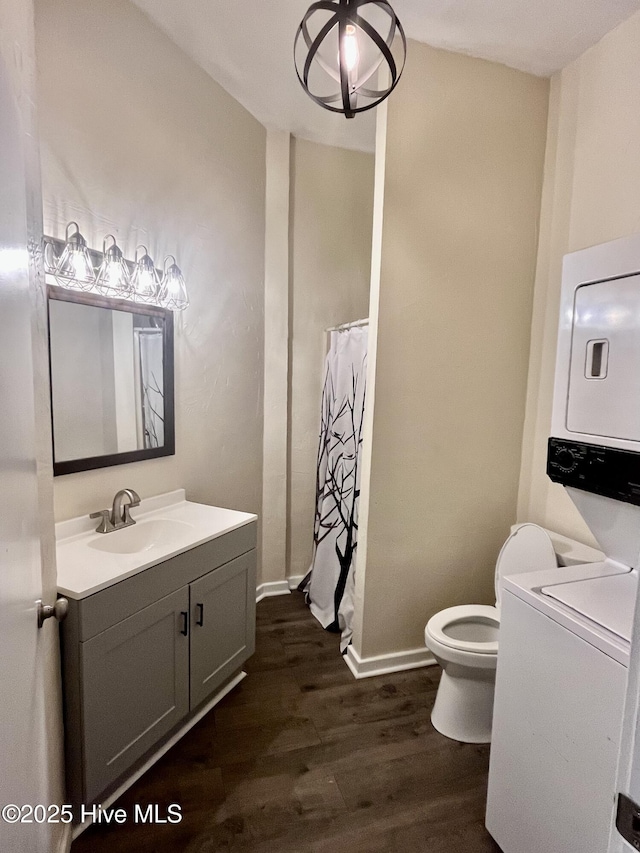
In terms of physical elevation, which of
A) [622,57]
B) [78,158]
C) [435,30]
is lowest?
[78,158]

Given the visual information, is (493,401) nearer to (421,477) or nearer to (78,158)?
(421,477)

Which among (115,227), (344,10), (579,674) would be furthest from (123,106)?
(579,674)

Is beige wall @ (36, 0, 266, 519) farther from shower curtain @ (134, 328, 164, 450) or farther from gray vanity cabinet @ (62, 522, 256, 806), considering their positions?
gray vanity cabinet @ (62, 522, 256, 806)

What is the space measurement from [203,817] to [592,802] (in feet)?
3.80

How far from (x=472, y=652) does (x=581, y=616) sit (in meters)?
0.69

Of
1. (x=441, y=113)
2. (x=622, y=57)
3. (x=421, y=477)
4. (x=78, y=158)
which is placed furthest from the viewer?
(x=421, y=477)

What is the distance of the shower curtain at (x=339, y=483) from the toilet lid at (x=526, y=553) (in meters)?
0.76

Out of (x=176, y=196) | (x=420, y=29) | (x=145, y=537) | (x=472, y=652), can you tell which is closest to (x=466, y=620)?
(x=472, y=652)

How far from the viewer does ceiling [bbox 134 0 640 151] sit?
1.74 m

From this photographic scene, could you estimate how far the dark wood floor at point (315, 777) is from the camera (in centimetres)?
142

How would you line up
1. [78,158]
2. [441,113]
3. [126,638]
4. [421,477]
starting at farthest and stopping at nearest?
[421,477] < [441,113] < [78,158] < [126,638]

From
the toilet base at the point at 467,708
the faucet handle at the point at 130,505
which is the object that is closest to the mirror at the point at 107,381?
the faucet handle at the point at 130,505

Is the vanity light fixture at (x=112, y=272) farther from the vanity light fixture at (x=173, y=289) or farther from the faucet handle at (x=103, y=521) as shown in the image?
the faucet handle at (x=103, y=521)

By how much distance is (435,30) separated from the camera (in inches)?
73.1
